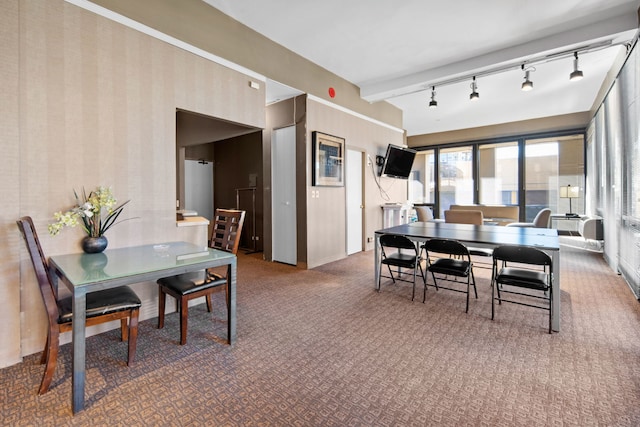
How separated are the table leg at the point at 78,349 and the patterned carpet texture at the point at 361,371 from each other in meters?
0.10

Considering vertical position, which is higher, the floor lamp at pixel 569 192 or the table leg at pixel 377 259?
the floor lamp at pixel 569 192

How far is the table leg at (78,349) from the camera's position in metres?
1.73

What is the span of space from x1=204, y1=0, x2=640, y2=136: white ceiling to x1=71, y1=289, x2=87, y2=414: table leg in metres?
3.35

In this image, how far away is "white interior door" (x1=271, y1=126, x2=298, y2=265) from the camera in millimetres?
5145

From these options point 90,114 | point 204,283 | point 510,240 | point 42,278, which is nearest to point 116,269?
point 42,278

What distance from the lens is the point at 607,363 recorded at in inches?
86.5

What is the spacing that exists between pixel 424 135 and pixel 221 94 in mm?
8193

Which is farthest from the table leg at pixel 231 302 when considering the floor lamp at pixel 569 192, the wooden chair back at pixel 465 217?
the floor lamp at pixel 569 192

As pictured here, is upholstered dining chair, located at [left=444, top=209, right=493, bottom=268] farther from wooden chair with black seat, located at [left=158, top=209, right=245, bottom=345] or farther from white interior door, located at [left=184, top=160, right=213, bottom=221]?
white interior door, located at [left=184, top=160, right=213, bottom=221]

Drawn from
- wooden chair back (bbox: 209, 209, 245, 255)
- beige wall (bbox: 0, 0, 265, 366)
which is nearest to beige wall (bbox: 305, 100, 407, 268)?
wooden chair back (bbox: 209, 209, 245, 255)

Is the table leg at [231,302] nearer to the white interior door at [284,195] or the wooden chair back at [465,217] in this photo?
the white interior door at [284,195]

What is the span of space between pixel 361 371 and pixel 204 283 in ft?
4.73

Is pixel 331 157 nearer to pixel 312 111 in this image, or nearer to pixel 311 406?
pixel 312 111

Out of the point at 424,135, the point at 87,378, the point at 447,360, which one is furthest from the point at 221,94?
the point at 424,135
